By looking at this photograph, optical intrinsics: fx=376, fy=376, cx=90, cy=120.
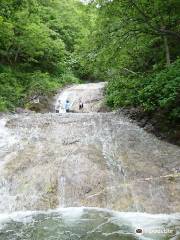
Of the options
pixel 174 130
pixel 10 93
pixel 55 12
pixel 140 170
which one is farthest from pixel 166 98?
pixel 55 12

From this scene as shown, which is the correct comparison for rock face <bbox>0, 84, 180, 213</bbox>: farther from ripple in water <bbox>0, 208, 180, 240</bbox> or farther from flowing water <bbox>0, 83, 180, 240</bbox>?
ripple in water <bbox>0, 208, 180, 240</bbox>

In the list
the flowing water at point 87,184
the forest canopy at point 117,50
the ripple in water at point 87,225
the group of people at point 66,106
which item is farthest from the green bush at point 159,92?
the group of people at point 66,106

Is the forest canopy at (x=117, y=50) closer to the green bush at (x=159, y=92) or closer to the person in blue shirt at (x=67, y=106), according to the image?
the green bush at (x=159, y=92)

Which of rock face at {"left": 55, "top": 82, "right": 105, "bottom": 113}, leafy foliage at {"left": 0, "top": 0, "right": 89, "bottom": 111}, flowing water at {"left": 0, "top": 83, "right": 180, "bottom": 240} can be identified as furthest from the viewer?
rock face at {"left": 55, "top": 82, "right": 105, "bottom": 113}

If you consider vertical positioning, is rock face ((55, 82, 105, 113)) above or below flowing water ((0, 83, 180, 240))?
below

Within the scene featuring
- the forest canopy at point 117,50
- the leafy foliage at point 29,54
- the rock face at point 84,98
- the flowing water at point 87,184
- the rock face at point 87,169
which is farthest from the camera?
the rock face at point 84,98

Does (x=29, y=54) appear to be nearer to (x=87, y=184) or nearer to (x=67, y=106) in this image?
(x=67, y=106)

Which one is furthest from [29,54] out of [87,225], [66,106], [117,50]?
[87,225]

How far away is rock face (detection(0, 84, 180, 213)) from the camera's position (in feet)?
28.6

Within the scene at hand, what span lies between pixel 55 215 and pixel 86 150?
3116 mm

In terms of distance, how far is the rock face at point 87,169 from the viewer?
8.72 meters

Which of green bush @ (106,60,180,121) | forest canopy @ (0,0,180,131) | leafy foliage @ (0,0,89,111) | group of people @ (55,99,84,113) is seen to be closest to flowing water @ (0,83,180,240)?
green bush @ (106,60,180,121)

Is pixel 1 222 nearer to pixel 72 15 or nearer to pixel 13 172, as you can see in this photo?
pixel 13 172

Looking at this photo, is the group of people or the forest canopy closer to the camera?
the forest canopy
